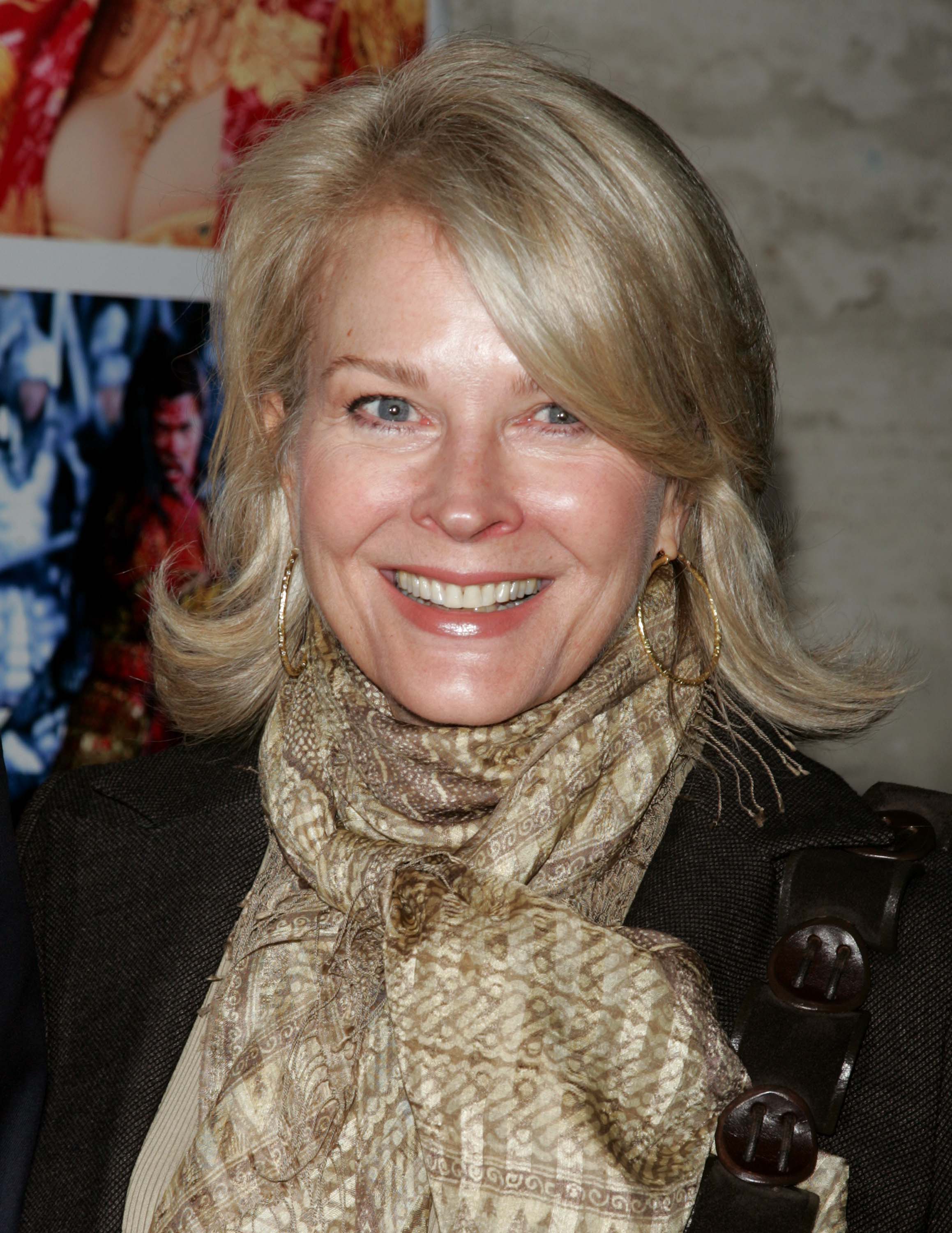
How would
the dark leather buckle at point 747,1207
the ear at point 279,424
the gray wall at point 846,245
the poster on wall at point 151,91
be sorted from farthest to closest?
the gray wall at point 846,245
the poster on wall at point 151,91
the ear at point 279,424
the dark leather buckle at point 747,1207

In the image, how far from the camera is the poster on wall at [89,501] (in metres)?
2.11

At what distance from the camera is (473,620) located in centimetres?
130

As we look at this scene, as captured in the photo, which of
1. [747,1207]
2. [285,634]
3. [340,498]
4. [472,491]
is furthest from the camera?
[285,634]

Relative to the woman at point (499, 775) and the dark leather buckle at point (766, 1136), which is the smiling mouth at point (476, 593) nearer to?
the woman at point (499, 775)

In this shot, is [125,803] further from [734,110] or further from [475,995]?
[734,110]

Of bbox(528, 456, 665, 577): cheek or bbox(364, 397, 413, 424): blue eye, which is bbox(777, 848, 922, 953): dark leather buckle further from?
bbox(364, 397, 413, 424): blue eye

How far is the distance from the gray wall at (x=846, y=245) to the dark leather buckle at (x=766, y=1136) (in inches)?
58.0

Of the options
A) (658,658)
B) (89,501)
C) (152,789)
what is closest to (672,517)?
(658,658)

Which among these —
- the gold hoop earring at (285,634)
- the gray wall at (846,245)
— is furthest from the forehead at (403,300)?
the gray wall at (846,245)

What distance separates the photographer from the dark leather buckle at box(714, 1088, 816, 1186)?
109 centimetres

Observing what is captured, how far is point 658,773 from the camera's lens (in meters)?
1.33

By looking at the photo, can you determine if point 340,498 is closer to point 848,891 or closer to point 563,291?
point 563,291

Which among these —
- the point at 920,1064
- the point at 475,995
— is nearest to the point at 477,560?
the point at 475,995

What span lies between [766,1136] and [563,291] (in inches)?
32.7
